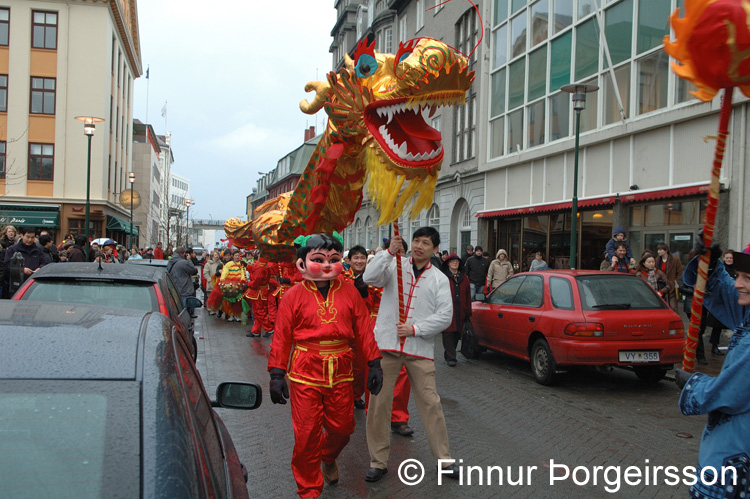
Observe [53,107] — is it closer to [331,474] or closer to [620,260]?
[620,260]

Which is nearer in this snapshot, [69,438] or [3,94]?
[69,438]

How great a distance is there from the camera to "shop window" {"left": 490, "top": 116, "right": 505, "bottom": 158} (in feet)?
67.3

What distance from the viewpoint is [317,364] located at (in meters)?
3.95

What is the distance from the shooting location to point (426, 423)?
4492mm

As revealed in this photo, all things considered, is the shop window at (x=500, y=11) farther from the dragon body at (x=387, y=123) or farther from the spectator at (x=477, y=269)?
the dragon body at (x=387, y=123)

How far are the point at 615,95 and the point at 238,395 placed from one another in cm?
1452

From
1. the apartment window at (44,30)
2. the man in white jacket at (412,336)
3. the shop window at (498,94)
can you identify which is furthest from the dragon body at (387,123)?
the apartment window at (44,30)

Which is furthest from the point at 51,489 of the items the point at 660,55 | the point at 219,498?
the point at 660,55

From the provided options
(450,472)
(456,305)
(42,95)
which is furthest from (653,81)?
(42,95)

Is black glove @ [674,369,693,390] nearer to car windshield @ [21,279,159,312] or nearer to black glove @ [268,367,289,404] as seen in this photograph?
black glove @ [268,367,289,404]

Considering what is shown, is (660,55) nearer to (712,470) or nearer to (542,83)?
(542,83)

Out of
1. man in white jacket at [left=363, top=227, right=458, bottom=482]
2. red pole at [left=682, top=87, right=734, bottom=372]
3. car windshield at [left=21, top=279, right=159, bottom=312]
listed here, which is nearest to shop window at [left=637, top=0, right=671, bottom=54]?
man in white jacket at [left=363, top=227, right=458, bottom=482]

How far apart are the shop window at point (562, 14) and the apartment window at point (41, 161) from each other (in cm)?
2536

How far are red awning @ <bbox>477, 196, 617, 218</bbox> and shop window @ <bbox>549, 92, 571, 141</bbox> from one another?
198 cm
